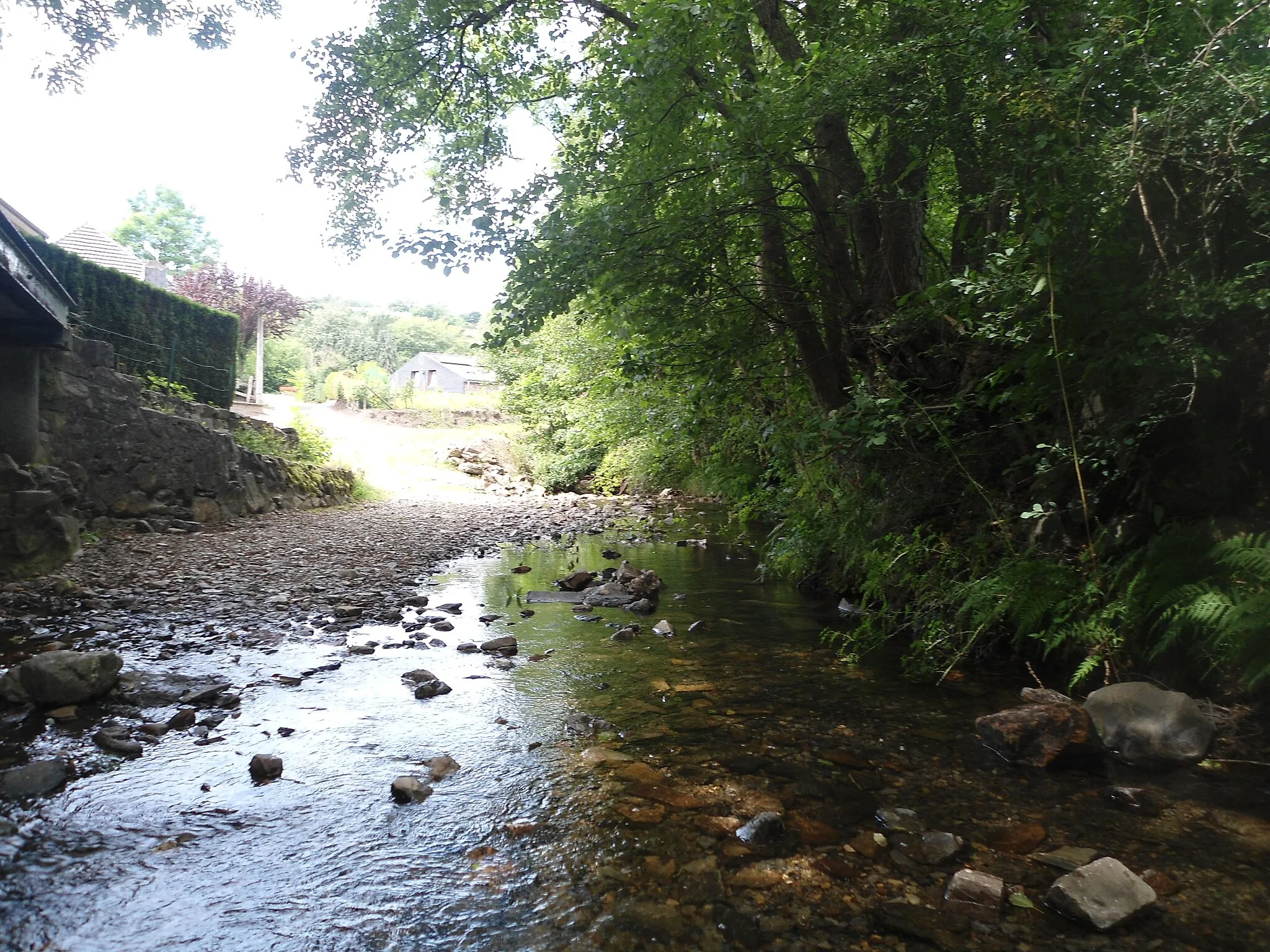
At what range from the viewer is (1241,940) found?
1.95 meters

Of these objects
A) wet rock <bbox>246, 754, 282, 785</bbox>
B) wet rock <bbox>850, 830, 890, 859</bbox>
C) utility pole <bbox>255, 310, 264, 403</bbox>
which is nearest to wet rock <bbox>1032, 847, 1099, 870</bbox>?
wet rock <bbox>850, 830, 890, 859</bbox>

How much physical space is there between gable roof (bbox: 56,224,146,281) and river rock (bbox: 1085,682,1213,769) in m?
33.2

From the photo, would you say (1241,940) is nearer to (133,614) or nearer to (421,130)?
(133,614)

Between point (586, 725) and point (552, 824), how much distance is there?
1.00 meters

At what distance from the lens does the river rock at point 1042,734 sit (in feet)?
10.1

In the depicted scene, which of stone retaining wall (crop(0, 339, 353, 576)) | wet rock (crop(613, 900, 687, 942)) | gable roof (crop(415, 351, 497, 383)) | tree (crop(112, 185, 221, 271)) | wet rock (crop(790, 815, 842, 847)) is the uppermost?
tree (crop(112, 185, 221, 271))

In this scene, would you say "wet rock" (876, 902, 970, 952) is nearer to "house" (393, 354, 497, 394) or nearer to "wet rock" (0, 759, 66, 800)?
"wet rock" (0, 759, 66, 800)

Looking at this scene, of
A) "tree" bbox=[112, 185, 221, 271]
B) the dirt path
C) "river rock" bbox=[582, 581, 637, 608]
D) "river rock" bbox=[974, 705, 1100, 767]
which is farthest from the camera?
"tree" bbox=[112, 185, 221, 271]

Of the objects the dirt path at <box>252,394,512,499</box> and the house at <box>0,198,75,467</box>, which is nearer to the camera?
the house at <box>0,198,75,467</box>

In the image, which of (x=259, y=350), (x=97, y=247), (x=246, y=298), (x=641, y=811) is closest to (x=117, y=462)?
(x=641, y=811)

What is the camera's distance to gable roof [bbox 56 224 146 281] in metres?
27.4

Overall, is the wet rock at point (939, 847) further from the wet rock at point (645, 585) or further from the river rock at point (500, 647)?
the wet rock at point (645, 585)

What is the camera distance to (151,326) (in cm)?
1347

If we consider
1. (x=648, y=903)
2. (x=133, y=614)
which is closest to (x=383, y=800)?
(x=648, y=903)
